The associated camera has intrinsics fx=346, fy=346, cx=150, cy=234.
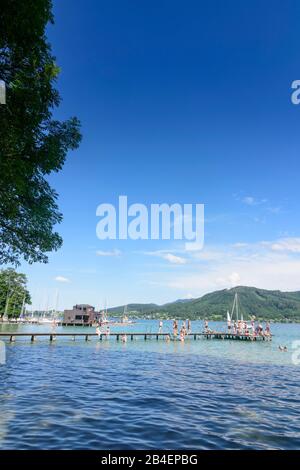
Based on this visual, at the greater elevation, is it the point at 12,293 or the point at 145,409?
the point at 12,293

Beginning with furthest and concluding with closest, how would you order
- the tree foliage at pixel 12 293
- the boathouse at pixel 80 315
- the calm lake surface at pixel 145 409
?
the boathouse at pixel 80 315, the tree foliage at pixel 12 293, the calm lake surface at pixel 145 409

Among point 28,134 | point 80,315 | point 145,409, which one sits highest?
point 28,134

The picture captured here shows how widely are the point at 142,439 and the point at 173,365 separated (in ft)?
70.8

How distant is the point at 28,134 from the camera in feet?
44.4

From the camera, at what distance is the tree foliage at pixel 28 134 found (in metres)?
12.1

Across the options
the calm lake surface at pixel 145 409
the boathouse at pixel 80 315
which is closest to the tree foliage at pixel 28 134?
the calm lake surface at pixel 145 409

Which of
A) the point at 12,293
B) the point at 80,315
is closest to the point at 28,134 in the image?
the point at 12,293

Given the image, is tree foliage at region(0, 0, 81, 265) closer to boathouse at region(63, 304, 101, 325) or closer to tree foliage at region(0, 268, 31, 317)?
tree foliage at region(0, 268, 31, 317)

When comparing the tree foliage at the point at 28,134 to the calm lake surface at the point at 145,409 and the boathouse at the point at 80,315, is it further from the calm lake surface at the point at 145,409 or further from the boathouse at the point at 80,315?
the boathouse at the point at 80,315

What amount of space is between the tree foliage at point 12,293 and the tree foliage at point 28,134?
323 feet

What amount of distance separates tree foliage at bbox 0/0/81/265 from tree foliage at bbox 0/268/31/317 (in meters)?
98.4

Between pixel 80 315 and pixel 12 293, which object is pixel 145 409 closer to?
pixel 12 293

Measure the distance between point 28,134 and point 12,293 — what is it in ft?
368
